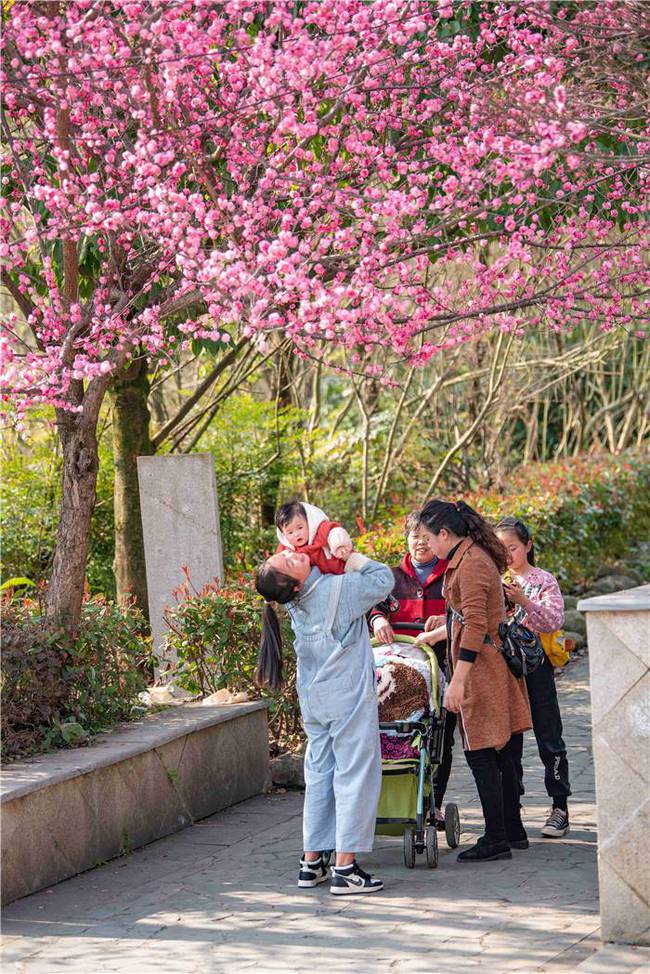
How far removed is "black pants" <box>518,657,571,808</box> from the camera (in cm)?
614

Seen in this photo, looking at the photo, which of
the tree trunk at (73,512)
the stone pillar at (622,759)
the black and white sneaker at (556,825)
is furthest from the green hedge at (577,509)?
the stone pillar at (622,759)

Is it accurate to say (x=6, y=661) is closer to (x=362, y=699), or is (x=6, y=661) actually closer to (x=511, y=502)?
(x=362, y=699)

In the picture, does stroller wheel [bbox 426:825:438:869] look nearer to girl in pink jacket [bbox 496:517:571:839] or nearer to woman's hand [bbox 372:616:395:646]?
girl in pink jacket [bbox 496:517:571:839]

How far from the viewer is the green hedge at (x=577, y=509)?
1304 cm

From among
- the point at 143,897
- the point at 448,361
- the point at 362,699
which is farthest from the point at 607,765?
the point at 448,361

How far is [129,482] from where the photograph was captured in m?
10.2

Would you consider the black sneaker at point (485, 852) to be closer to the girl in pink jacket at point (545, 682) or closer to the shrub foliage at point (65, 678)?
the girl in pink jacket at point (545, 682)

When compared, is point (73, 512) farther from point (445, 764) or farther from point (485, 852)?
point (485, 852)

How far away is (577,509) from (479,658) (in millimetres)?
8825

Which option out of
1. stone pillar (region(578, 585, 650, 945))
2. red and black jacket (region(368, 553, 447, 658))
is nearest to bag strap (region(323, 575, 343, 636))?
red and black jacket (region(368, 553, 447, 658))

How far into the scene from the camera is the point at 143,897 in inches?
212

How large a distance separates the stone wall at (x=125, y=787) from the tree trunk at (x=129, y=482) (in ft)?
10.5

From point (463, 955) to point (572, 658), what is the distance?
7.58 m

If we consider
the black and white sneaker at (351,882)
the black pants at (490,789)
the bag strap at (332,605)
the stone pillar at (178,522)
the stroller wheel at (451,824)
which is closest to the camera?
the black and white sneaker at (351,882)
